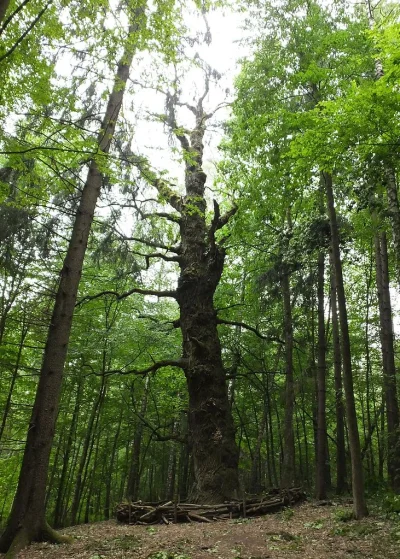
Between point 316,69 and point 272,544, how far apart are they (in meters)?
7.75

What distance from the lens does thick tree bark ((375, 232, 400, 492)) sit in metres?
8.04

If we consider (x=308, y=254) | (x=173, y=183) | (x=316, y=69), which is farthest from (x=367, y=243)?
(x=173, y=183)

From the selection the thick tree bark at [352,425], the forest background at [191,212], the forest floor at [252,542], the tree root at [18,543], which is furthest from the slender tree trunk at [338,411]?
the tree root at [18,543]

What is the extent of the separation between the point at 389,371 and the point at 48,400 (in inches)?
301

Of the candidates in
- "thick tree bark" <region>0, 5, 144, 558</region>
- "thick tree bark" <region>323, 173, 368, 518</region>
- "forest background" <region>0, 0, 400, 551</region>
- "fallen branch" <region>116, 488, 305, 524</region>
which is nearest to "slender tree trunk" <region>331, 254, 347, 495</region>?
"forest background" <region>0, 0, 400, 551</region>

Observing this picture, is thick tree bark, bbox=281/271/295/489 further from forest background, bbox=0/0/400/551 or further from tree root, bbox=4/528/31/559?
tree root, bbox=4/528/31/559

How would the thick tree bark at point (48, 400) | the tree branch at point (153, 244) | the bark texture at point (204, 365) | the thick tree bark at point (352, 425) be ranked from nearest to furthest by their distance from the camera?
the thick tree bark at point (48, 400), the thick tree bark at point (352, 425), the bark texture at point (204, 365), the tree branch at point (153, 244)

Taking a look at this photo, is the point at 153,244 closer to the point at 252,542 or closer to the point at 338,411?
the point at 252,542

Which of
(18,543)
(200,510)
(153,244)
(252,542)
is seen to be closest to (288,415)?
(200,510)

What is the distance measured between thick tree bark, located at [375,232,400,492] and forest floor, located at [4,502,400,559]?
2.08 metres

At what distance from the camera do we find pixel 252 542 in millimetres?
5328

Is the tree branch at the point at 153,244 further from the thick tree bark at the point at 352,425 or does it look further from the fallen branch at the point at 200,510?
the fallen branch at the point at 200,510

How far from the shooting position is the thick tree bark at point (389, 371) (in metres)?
8.04

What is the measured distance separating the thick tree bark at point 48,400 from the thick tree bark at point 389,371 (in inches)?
238
